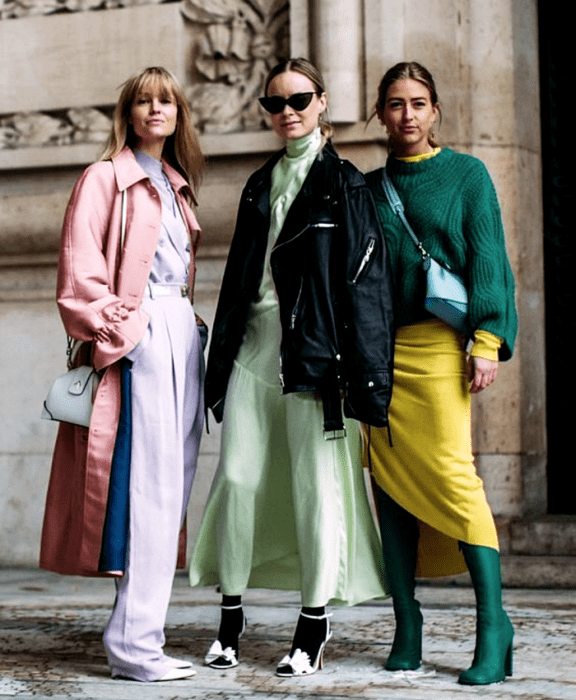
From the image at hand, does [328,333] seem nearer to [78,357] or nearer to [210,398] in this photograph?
[210,398]

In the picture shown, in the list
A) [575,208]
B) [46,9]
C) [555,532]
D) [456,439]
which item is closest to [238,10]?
[46,9]

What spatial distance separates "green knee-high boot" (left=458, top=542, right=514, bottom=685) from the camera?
15.0ft

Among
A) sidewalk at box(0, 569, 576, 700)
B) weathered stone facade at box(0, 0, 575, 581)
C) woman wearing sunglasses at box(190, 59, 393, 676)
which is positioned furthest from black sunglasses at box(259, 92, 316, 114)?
weathered stone facade at box(0, 0, 575, 581)

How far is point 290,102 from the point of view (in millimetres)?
4781

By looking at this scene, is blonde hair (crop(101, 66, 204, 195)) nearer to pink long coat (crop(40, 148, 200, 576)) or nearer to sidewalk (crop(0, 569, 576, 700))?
pink long coat (crop(40, 148, 200, 576))

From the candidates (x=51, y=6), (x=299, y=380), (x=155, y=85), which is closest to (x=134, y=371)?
(x=299, y=380)

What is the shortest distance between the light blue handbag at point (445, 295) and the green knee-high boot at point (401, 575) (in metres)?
0.62

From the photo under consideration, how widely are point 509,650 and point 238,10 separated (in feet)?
12.9

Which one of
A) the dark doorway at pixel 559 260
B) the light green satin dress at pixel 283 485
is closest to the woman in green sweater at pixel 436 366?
the light green satin dress at pixel 283 485

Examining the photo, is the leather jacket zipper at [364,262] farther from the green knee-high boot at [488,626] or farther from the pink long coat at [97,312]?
the green knee-high boot at [488,626]

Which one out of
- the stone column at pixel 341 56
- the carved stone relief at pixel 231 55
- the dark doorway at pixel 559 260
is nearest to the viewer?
the stone column at pixel 341 56

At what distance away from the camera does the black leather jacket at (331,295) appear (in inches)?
183

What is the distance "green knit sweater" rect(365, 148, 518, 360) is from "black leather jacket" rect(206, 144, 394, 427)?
0.10 meters

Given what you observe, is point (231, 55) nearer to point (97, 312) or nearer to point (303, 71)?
point (303, 71)
